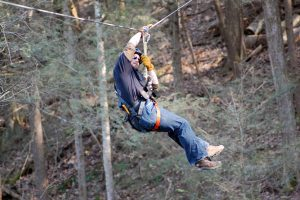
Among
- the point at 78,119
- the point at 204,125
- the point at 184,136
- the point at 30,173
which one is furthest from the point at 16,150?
the point at 184,136

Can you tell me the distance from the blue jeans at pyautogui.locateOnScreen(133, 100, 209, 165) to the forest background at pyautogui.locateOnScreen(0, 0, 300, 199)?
2.79 meters

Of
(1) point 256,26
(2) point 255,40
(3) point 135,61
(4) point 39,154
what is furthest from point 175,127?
(1) point 256,26

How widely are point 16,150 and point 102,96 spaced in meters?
6.44

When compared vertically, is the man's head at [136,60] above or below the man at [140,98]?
above

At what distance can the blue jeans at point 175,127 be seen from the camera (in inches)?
242

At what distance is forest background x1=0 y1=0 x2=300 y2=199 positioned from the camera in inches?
438

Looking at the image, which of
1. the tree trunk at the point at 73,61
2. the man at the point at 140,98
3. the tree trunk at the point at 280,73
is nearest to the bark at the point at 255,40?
the tree trunk at the point at 280,73

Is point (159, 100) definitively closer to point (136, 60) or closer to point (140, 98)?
point (140, 98)

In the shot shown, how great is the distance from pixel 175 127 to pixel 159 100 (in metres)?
6.41

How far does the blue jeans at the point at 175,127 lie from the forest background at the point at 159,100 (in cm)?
279

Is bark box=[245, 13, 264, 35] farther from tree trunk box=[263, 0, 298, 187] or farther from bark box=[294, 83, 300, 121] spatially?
tree trunk box=[263, 0, 298, 187]

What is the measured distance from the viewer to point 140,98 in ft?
20.3

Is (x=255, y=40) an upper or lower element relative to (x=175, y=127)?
upper

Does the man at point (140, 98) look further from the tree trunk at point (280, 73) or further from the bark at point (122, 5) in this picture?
the bark at point (122, 5)
